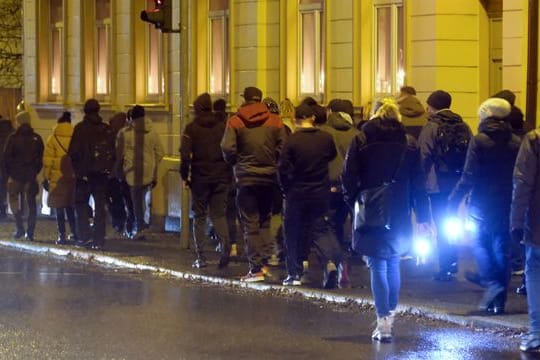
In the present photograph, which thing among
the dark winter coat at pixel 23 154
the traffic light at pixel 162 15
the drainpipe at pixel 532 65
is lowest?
the dark winter coat at pixel 23 154

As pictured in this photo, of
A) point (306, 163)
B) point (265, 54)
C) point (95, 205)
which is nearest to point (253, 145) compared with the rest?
point (306, 163)

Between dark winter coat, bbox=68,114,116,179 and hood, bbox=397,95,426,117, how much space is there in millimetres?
4086

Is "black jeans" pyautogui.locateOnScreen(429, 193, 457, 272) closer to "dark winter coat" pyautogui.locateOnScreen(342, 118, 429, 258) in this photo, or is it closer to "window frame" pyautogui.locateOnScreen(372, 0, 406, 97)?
"dark winter coat" pyautogui.locateOnScreen(342, 118, 429, 258)

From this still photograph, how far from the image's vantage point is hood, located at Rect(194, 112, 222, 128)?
1377 centimetres

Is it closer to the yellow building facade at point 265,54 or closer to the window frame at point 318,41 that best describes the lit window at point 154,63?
the yellow building facade at point 265,54

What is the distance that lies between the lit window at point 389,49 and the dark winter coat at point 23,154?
Answer: 4655 mm

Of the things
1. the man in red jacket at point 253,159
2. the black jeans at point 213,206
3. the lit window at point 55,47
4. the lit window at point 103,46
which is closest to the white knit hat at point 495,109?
the man in red jacket at point 253,159

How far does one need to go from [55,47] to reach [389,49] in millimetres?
10358

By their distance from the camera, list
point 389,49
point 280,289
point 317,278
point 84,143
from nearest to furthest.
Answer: point 280,289
point 317,278
point 84,143
point 389,49

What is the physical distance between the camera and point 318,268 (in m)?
13.8

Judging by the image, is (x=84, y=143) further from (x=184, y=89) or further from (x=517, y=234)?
(x=517, y=234)

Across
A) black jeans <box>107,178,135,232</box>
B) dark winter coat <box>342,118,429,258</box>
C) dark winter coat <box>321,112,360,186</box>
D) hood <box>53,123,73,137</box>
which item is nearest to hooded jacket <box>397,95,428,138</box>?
dark winter coat <box>321,112,360,186</box>

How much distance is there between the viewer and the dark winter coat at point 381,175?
31.8ft

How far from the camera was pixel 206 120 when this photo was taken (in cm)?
1377
